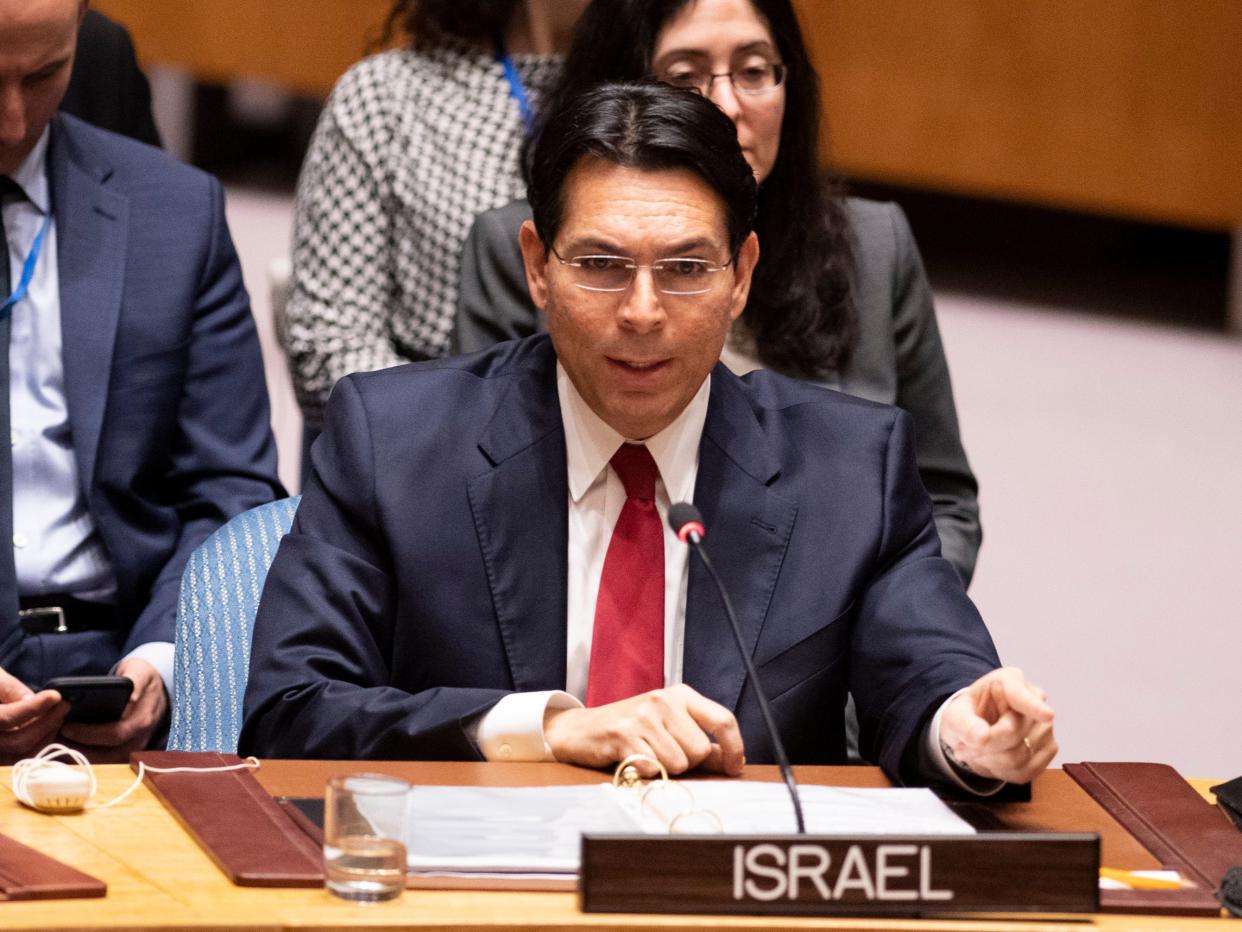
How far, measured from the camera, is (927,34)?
8.70 metres

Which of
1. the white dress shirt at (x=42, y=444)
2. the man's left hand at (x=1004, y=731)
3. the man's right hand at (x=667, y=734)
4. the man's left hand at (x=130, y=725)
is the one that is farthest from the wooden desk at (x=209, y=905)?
the white dress shirt at (x=42, y=444)

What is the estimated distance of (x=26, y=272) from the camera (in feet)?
10.1

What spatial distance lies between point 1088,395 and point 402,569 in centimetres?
553

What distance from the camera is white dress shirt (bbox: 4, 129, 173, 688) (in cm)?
307

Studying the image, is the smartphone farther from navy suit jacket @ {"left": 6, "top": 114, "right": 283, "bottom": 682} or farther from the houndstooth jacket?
the houndstooth jacket

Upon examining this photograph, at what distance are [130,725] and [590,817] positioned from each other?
3.79 feet

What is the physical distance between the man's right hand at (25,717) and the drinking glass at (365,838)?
996mm

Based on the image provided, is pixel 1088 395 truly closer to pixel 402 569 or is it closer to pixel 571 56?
pixel 571 56

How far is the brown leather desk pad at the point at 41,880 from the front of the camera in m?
1.70

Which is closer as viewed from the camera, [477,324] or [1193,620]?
[477,324]

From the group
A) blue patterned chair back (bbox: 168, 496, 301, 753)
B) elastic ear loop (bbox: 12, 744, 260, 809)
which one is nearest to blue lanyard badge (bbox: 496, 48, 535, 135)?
blue patterned chair back (bbox: 168, 496, 301, 753)

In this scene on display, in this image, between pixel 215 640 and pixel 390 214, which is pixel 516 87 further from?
pixel 215 640

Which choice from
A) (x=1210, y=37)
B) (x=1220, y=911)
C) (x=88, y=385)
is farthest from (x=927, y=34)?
(x=1220, y=911)

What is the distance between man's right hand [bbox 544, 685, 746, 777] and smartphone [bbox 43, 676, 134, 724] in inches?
33.9
